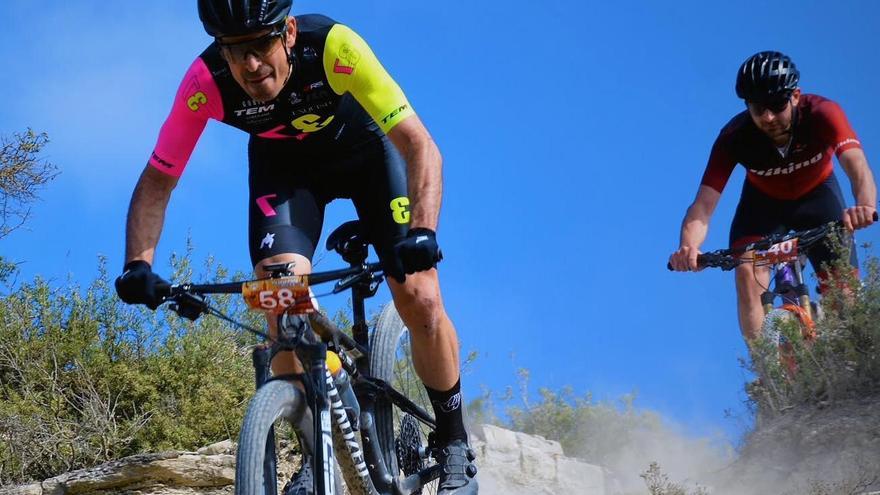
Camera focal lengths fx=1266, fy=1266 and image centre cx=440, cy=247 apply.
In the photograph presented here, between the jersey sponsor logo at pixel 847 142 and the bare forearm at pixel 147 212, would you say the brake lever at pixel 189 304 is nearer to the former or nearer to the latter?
the bare forearm at pixel 147 212

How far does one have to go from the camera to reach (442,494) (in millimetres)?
5734

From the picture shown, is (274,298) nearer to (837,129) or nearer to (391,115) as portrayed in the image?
(391,115)

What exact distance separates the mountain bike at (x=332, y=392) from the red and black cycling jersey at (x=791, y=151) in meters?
4.91

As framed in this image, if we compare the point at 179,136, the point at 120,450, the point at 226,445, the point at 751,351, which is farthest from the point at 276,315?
the point at 751,351

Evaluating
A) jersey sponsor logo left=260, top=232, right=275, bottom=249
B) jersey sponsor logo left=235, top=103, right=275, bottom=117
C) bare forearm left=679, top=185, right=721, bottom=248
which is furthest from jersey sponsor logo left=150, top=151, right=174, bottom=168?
bare forearm left=679, top=185, right=721, bottom=248

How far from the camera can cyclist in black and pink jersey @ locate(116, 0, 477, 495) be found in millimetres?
5418

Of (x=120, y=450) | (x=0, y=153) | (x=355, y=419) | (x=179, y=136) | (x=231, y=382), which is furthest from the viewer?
(x=0, y=153)

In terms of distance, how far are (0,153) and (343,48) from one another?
6.74 metres

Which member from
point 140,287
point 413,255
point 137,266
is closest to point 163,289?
point 140,287

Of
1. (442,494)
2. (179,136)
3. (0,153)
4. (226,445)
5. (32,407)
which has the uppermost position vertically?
(0,153)

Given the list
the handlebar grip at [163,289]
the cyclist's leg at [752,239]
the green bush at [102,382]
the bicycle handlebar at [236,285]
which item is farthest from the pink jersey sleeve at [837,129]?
the handlebar grip at [163,289]

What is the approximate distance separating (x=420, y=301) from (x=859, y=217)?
5.07 metres

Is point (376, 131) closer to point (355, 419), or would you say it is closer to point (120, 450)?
point (355, 419)

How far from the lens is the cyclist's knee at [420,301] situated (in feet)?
18.4
